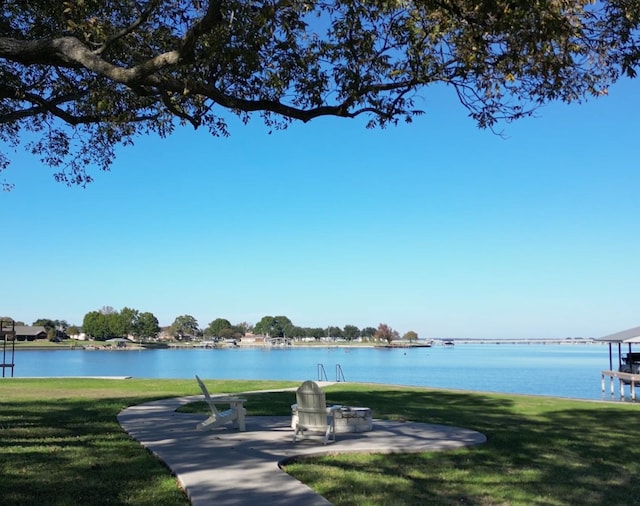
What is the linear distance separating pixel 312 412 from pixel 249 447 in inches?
39.5

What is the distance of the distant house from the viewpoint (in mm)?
139712

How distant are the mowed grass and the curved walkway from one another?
0.79 feet

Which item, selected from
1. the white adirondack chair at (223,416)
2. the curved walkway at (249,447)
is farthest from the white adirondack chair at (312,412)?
the white adirondack chair at (223,416)

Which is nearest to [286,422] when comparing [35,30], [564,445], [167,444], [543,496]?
[167,444]

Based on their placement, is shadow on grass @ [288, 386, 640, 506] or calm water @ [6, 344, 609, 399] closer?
shadow on grass @ [288, 386, 640, 506]

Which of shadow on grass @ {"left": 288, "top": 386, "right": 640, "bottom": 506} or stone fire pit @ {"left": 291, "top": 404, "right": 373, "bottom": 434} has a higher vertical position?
stone fire pit @ {"left": 291, "top": 404, "right": 373, "bottom": 434}

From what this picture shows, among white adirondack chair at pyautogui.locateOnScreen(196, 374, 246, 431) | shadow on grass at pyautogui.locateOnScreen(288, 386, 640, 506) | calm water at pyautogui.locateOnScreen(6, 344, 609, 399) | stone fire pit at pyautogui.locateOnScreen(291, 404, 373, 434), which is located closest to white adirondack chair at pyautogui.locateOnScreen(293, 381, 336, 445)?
stone fire pit at pyautogui.locateOnScreen(291, 404, 373, 434)

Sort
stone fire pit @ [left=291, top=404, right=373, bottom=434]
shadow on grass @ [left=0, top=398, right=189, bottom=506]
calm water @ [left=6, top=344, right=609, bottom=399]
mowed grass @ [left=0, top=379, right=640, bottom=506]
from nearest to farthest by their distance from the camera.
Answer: shadow on grass @ [left=0, top=398, right=189, bottom=506], mowed grass @ [left=0, top=379, right=640, bottom=506], stone fire pit @ [left=291, top=404, right=373, bottom=434], calm water @ [left=6, top=344, right=609, bottom=399]

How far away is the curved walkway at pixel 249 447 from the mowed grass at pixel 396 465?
0.24 meters

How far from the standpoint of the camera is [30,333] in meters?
144

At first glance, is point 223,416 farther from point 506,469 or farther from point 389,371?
point 389,371

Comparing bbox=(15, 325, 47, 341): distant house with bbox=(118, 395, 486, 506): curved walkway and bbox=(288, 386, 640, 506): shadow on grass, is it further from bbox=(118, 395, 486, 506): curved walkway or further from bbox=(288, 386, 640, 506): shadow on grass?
bbox=(288, 386, 640, 506): shadow on grass

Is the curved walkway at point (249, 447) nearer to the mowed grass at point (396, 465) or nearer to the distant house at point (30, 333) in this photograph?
the mowed grass at point (396, 465)

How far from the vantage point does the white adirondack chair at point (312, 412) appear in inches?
340
